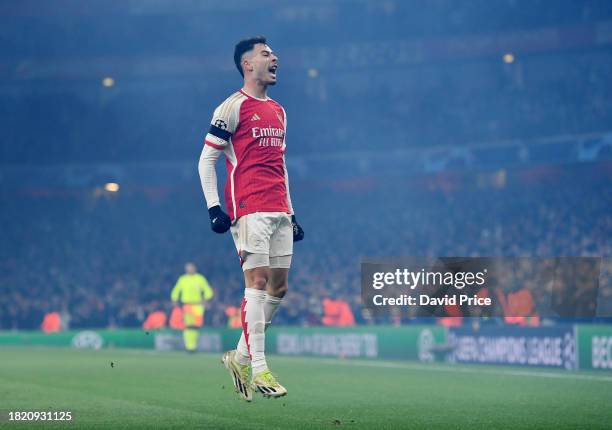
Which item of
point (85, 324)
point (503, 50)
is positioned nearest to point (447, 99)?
point (503, 50)

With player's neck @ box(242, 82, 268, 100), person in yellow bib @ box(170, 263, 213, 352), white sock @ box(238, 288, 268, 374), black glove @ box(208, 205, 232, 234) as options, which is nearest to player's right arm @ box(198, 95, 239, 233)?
black glove @ box(208, 205, 232, 234)

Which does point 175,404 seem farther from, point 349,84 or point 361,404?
point 349,84

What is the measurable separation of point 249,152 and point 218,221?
0.64 m

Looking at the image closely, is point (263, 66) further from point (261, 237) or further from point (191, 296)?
point (191, 296)

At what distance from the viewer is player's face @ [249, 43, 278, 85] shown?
8.03 metres

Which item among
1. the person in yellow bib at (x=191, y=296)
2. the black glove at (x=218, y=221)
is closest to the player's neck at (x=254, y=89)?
the black glove at (x=218, y=221)

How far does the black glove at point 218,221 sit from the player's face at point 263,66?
1094 mm

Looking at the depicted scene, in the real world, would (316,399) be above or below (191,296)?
below

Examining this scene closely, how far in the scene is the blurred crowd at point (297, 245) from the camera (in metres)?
33.1

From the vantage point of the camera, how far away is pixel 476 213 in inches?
1421

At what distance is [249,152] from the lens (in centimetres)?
791

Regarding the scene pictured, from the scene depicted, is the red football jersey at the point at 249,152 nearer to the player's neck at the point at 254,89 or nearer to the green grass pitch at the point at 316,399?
the player's neck at the point at 254,89

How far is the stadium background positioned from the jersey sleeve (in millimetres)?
24780

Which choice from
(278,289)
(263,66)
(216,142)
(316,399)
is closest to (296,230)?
(278,289)
